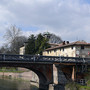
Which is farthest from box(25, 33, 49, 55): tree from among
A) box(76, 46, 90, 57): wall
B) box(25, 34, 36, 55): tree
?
box(76, 46, 90, 57): wall

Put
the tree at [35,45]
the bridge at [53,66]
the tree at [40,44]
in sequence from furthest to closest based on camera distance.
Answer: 1. the tree at [35,45]
2. the tree at [40,44]
3. the bridge at [53,66]

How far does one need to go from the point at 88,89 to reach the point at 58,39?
62658mm

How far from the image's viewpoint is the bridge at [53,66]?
27.1 m

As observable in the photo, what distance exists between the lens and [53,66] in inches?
1163

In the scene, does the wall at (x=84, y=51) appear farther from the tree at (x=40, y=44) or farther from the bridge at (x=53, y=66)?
the tree at (x=40, y=44)

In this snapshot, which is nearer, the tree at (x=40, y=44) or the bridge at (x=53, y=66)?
the bridge at (x=53, y=66)

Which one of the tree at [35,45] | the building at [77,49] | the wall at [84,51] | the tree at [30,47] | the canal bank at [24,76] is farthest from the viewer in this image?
the tree at [30,47]

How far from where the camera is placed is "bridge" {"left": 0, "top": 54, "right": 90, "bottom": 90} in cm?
2711

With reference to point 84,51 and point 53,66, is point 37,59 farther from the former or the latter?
point 84,51

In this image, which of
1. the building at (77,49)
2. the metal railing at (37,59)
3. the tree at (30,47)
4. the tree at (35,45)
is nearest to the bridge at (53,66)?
the metal railing at (37,59)

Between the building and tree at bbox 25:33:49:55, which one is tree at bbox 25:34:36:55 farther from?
the building

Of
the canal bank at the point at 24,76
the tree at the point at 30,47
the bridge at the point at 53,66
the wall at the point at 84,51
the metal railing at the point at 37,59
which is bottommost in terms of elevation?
the canal bank at the point at 24,76

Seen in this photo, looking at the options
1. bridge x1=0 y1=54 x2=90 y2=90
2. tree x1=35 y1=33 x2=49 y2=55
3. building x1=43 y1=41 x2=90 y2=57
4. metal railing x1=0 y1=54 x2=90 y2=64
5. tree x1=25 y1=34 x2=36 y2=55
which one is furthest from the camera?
tree x1=25 y1=34 x2=36 y2=55

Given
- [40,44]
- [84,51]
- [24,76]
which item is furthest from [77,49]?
[40,44]
